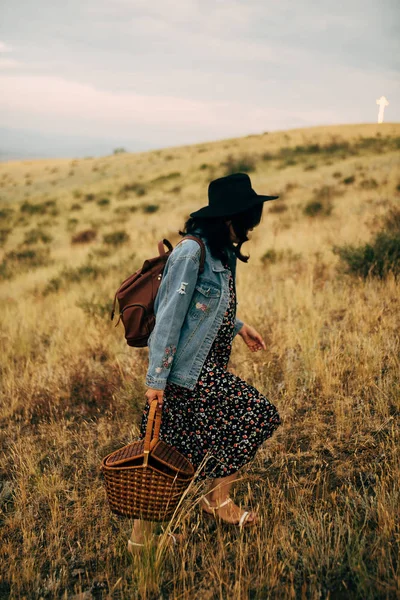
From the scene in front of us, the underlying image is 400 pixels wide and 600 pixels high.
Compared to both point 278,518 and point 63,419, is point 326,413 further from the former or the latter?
point 63,419

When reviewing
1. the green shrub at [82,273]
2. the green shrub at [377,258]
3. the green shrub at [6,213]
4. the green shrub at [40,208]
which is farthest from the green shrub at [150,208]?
the green shrub at [377,258]

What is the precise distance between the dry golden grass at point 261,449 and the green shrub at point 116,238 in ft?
12.3

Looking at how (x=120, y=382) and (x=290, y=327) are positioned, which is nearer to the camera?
(x=120, y=382)

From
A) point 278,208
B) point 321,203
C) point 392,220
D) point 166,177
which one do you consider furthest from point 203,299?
point 166,177

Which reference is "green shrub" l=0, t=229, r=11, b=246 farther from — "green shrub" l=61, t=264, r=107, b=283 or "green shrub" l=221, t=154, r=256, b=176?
"green shrub" l=221, t=154, r=256, b=176

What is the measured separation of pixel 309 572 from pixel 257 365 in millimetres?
2246

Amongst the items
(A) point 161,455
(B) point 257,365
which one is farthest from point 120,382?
(A) point 161,455

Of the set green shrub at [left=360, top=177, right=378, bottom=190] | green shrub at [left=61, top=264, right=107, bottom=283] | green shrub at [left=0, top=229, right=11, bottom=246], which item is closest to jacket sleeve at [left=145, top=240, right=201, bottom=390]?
green shrub at [left=61, top=264, right=107, bottom=283]

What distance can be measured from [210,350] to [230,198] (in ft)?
2.61

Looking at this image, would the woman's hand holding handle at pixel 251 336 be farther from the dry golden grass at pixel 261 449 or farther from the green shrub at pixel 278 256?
the green shrub at pixel 278 256

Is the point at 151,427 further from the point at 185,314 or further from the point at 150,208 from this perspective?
the point at 150,208

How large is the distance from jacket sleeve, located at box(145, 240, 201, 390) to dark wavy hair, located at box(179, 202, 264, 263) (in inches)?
4.9

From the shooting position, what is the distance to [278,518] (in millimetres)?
2516

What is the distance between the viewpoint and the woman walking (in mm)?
2225
